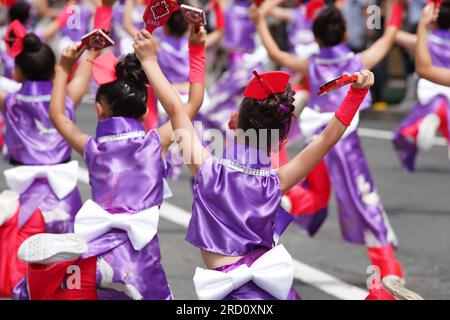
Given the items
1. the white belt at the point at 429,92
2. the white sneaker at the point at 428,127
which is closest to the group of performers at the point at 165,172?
the white belt at the point at 429,92

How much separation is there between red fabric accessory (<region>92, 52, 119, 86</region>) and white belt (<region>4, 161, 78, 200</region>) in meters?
1.04

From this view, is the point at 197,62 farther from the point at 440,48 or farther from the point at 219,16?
the point at 219,16

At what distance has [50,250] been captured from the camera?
4449mm

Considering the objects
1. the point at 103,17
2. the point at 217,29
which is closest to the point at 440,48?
the point at 217,29

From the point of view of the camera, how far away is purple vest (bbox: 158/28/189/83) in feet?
27.8

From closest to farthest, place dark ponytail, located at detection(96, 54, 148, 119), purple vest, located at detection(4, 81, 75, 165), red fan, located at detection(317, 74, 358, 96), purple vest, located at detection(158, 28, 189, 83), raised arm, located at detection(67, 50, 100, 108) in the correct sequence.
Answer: red fan, located at detection(317, 74, 358, 96) < dark ponytail, located at detection(96, 54, 148, 119) < raised arm, located at detection(67, 50, 100, 108) < purple vest, located at detection(4, 81, 75, 165) < purple vest, located at detection(158, 28, 189, 83)

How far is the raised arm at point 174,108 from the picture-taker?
416cm

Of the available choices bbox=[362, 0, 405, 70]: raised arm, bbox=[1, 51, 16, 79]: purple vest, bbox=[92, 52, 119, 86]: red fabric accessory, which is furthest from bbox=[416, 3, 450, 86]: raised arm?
bbox=[1, 51, 16, 79]: purple vest

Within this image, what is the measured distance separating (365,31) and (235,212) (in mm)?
11732

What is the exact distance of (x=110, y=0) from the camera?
5.20 meters

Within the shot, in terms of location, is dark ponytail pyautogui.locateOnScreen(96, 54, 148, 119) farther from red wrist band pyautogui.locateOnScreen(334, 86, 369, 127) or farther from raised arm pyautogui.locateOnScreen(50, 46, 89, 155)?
red wrist band pyautogui.locateOnScreen(334, 86, 369, 127)

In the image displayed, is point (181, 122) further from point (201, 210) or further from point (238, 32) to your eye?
point (238, 32)

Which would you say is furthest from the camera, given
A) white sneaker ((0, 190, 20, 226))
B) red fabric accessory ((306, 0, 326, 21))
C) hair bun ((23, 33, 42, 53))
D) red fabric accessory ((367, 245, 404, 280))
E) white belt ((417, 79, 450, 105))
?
red fabric accessory ((306, 0, 326, 21))

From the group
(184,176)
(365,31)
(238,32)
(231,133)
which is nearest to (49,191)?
(231,133)
